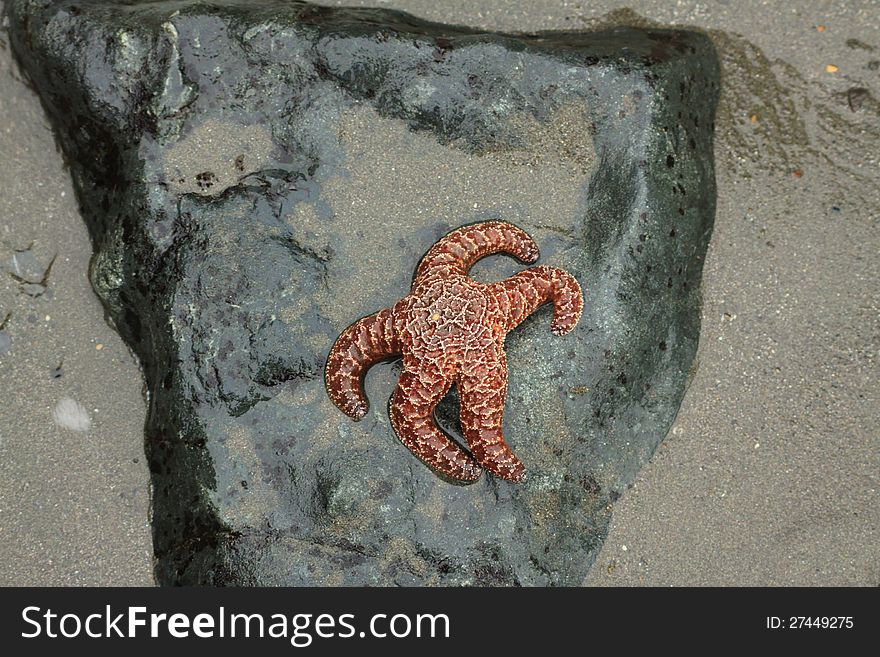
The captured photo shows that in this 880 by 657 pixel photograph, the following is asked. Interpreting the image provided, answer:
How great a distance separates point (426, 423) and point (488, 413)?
0.33 metres

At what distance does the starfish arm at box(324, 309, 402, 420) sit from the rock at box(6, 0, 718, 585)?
0.34 ft

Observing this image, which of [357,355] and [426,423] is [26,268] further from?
[426,423]

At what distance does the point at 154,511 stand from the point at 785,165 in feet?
14.3

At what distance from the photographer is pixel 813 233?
555 centimetres

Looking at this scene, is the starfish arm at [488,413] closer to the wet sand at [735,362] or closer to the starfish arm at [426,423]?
the starfish arm at [426,423]

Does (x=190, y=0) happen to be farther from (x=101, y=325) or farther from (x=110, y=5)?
(x=101, y=325)

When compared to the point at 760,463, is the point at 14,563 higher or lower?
lower

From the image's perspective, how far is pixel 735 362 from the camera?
5.45 meters

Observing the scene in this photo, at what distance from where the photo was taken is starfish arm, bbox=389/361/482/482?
15.3ft

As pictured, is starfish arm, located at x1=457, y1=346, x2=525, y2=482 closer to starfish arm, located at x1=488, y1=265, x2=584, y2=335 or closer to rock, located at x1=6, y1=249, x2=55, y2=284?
starfish arm, located at x1=488, y1=265, x2=584, y2=335

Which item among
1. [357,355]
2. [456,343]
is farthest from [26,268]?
[456,343]

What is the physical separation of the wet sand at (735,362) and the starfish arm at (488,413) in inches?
36.3

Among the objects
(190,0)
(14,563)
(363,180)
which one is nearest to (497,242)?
(363,180)

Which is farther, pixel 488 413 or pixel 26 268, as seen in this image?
pixel 26 268
